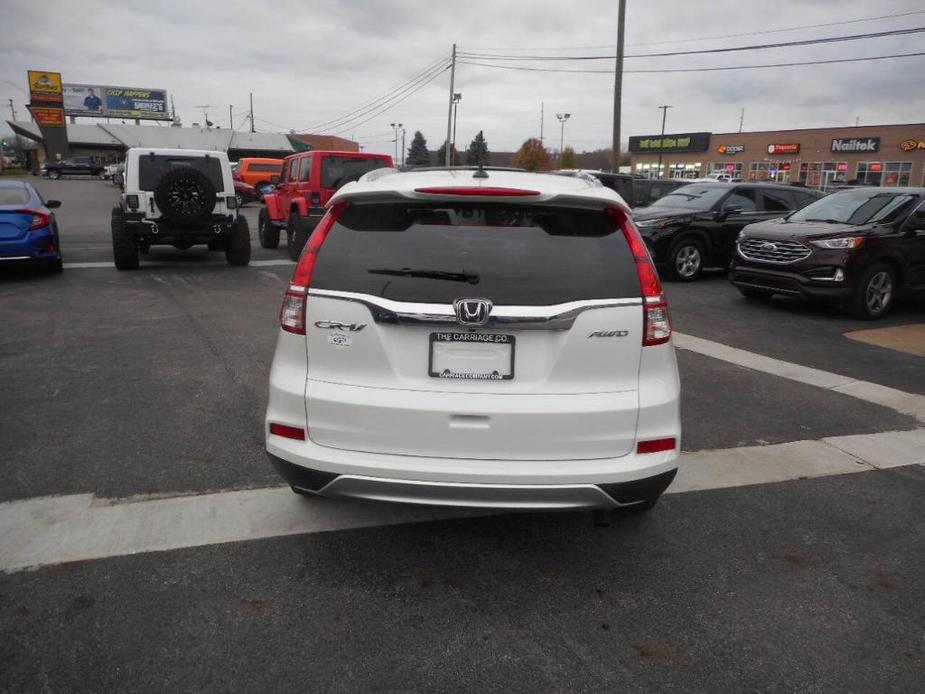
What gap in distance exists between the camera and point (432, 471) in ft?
9.22

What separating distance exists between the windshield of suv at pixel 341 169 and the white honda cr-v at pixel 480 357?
34.7ft

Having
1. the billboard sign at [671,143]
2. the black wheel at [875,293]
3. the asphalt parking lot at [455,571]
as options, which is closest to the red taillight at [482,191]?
the asphalt parking lot at [455,571]

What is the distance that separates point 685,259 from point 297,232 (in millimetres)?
7057

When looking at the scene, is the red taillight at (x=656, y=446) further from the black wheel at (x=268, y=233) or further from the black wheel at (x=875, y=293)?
the black wheel at (x=268, y=233)

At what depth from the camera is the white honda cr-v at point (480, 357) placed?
2.80 m

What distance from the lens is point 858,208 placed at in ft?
32.2

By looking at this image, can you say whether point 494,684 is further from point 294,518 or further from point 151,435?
point 151,435

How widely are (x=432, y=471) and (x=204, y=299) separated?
25.7ft

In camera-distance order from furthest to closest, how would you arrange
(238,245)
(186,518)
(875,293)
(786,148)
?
(786,148)
(238,245)
(875,293)
(186,518)

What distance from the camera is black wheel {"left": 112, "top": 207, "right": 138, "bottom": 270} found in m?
11.7

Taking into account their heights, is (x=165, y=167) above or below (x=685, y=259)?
above

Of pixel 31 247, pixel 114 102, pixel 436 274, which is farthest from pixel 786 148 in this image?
pixel 114 102

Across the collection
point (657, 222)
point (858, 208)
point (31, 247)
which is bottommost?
point (31, 247)

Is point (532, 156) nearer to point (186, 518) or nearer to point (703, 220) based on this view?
point (703, 220)
